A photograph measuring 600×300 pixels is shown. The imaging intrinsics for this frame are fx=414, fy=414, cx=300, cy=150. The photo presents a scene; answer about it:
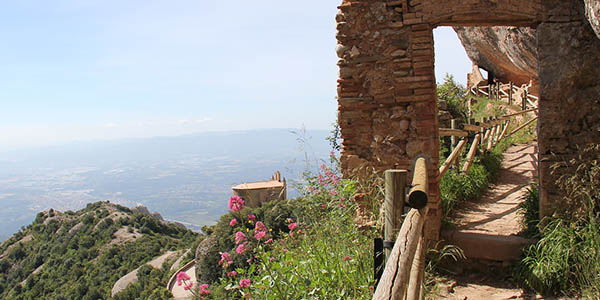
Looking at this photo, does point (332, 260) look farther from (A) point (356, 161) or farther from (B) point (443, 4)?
(B) point (443, 4)

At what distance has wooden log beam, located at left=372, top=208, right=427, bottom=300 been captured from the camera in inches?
63.1

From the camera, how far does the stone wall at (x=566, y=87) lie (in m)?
3.91

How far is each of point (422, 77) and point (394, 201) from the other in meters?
2.03

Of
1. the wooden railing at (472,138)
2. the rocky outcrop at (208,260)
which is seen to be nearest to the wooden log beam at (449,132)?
the wooden railing at (472,138)

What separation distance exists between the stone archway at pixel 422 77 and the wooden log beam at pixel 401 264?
86.3 inches

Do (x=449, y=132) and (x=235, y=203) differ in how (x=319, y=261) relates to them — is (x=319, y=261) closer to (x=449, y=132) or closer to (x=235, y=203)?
(x=235, y=203)

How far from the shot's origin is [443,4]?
4176mm

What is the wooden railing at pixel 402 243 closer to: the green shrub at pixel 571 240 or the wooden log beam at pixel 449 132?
the green shrub at pixel 571 240

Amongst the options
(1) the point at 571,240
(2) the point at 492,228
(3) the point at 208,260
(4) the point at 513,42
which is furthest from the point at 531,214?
(3) the point at 208,260

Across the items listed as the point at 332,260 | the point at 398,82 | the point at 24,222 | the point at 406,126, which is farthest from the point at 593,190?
the point at 24,222

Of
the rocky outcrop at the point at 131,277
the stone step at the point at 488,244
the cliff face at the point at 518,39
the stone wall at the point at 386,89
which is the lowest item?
the rocky outcrop at the point at 131,277

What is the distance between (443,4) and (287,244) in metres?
2.94

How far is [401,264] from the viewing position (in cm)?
182

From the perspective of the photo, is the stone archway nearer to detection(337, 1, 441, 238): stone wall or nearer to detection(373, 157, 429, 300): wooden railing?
detection(337, 1, 441, 238): stone wall
